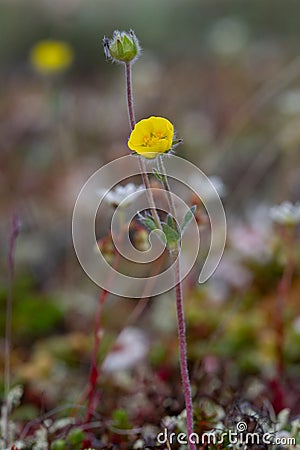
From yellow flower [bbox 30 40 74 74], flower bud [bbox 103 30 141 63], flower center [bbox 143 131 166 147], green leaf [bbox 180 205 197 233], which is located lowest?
green leaf [bbox 180 205 197 233]

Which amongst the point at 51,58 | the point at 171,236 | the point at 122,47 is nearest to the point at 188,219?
the point at 171,236

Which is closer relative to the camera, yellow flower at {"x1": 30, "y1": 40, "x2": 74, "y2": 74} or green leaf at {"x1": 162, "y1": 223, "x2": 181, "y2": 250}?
green leaf at {"x1": 162, "y1": 223, "x2": 181, "y2": 250}

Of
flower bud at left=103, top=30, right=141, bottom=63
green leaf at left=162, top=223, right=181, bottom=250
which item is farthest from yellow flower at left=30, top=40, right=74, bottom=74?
green leaf at left=162, top=223, right=181, bottom=250

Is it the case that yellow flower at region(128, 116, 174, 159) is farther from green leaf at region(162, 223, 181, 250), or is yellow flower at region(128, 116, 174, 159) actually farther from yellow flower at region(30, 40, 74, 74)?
yellow flower at region(30, 40, 74, 74)

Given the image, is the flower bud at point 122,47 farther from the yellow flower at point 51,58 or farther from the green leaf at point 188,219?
the yellow flower at point 51,58

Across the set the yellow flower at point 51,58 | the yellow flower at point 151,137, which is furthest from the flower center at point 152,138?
the yellow flower at point 51,58

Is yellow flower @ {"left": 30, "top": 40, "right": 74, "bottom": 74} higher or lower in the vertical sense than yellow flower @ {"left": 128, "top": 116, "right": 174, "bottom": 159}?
higher

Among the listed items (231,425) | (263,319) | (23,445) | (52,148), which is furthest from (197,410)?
(52,148)
